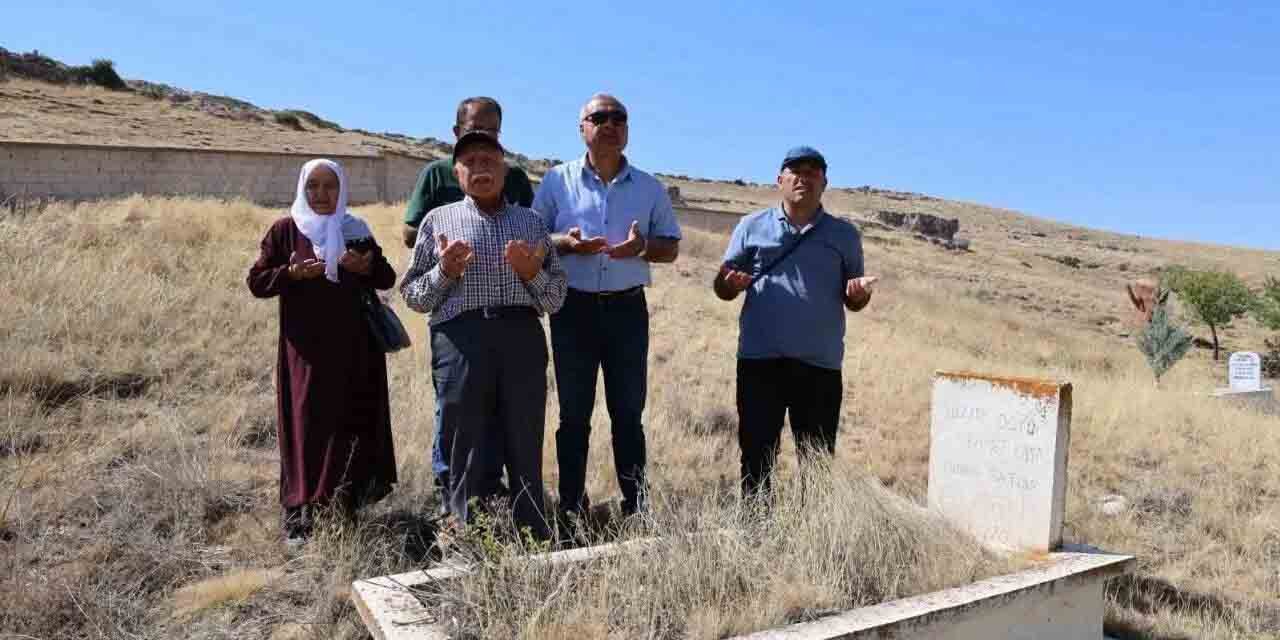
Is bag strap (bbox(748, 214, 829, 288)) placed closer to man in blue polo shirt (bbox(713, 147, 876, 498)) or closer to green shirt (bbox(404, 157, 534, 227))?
man in blue polo shirt (bbox(713, 147, 876, 498))

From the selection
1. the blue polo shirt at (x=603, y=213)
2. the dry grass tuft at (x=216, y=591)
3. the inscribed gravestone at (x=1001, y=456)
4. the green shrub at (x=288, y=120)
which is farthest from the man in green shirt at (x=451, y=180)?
the green shrub at (x=288, y=120)

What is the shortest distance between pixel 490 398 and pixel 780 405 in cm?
145

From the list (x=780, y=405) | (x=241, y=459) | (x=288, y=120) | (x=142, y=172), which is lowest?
(x=241, y=459)

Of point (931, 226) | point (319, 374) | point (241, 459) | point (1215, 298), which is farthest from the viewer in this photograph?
point (931, 226)

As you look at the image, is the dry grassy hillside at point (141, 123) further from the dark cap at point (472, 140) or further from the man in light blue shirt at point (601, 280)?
the dark cap at point (472, 140)

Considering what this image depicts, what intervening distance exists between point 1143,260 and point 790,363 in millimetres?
59769

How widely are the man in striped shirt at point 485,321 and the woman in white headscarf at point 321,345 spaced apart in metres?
0.43

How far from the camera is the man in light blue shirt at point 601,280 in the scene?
4.02m

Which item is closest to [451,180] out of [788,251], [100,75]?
[788,251]

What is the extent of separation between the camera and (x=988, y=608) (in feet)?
10.5

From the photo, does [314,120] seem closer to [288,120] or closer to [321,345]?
[288,120]

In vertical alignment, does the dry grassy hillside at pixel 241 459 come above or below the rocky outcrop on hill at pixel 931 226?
below

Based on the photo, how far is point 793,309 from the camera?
13.6 ft

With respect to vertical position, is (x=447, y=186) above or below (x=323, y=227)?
above
